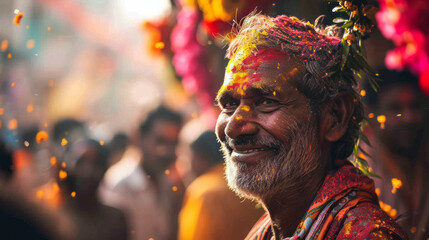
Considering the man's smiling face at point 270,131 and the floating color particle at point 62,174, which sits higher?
the man's smiling face at point 270,131

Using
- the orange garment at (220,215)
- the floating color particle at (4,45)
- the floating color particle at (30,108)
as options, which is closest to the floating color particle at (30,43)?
the floating color particle at (4,45)

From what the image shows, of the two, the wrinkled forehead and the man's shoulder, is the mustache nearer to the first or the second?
the wrinkled forehead

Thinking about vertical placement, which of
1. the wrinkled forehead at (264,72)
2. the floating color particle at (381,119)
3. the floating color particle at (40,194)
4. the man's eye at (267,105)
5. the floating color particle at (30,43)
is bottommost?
the floating color particle at (40,194)

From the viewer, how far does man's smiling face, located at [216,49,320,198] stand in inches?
82.4

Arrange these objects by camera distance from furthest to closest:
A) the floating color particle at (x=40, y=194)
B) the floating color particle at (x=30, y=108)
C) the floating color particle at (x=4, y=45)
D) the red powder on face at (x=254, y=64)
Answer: the floating color particle at (x=4, y=45)
the floating color particle at (x=30, y=108)
the floating color particle at (x=40, y=194)
the red powder on face at (x=254, y=64)

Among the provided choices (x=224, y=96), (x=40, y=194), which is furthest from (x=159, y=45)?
(x=224, y=96)

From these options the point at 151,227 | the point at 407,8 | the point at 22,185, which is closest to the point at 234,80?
the point at 407,8

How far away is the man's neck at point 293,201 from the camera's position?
2.13m

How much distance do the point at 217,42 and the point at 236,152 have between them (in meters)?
2.33

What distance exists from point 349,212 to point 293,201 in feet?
1.05

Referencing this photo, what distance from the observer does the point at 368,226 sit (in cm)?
178

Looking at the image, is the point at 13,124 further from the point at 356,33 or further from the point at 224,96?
the point at 356,33

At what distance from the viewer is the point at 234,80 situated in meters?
2.22

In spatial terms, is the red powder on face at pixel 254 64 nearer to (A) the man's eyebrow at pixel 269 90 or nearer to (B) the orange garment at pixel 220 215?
(A) the man's eyebrow at pixel 269 90
